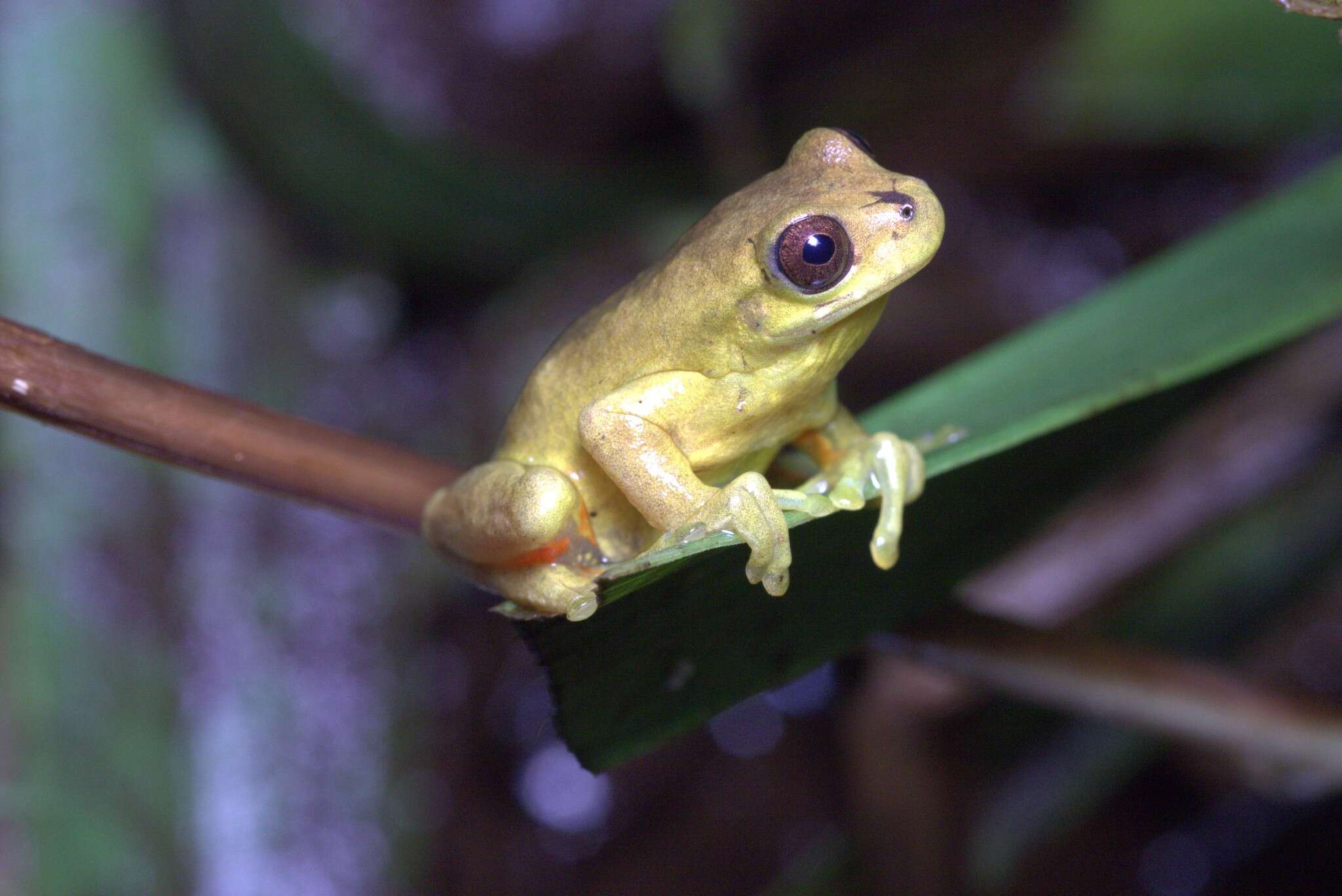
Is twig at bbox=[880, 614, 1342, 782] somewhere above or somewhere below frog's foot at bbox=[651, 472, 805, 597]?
below

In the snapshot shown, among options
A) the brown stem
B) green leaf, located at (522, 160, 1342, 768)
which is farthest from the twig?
the brown stem

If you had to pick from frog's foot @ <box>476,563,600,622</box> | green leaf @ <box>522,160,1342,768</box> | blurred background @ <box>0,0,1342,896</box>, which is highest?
blurred background @ <box>0,0,1342,896</box>

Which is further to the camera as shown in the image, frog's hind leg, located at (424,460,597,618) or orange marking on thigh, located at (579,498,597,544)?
orange marking on thigh, located at (579,498,597,544)

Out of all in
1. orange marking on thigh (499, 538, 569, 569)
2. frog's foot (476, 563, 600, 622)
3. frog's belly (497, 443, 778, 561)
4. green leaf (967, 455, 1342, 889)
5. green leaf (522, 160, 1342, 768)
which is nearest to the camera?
green leaf (522, 160, 1342, 768)

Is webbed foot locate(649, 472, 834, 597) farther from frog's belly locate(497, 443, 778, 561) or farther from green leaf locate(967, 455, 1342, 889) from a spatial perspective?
green leaf locate(967, 455, 1342, 889)

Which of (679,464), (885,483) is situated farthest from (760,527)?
(679,464)

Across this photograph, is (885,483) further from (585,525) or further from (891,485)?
(585,525)
